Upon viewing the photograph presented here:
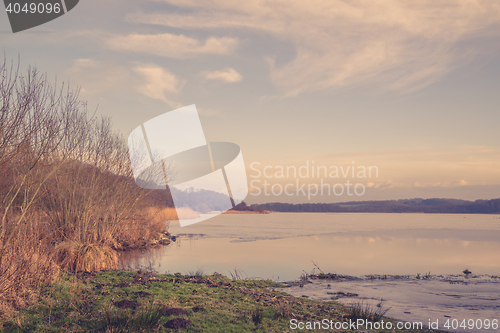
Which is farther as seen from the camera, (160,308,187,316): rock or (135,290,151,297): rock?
(135,290,151,297): rock

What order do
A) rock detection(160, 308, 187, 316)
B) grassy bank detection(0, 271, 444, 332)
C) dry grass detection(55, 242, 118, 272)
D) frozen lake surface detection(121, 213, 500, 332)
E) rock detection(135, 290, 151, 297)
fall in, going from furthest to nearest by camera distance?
dry grass detection(55, 242, 118, 272) → frozen lake surface detection(121, 213, 500, 332) → rock detection(135, 290, 151, 297) → rock detection(160, 308, 187, 316) → grassy bank detection(0, 271, 444, 332)

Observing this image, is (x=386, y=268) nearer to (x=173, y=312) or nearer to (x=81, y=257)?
(x=173, y=312)

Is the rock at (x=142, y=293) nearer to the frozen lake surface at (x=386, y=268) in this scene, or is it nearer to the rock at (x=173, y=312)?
the rock at (x=173, y=312)

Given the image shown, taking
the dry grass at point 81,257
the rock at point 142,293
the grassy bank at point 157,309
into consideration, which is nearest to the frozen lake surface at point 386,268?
the grassy bank at point 157,309

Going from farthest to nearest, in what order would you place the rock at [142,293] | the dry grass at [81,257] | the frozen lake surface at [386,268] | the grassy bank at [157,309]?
the dry grass at [81,257] → the frozen lake surface at [386,268] → the rock at [142,293] → the grassy bank at [157,309]

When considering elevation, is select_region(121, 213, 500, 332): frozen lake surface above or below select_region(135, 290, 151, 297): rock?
below

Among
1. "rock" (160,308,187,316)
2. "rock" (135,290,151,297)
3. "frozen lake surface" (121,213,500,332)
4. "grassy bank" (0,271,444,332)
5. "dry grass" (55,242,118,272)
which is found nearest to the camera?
"grassy bank" (0,271,444,332)

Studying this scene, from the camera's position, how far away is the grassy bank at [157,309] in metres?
7.54

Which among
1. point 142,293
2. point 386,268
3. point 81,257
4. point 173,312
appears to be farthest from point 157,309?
point 386,268

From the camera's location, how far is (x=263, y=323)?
28.2 ft

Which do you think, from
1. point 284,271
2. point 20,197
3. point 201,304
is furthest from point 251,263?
point 20,197

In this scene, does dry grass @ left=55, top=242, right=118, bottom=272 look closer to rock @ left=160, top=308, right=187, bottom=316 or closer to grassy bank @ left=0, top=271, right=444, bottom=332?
grassy bank @ left=0, top=271, right=444, bottom=332

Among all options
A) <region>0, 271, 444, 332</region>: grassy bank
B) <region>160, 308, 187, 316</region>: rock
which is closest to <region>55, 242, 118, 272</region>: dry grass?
<region>0, 271, 444, 332</region>: grassy bank

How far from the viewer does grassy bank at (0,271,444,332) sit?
24.7 feet
